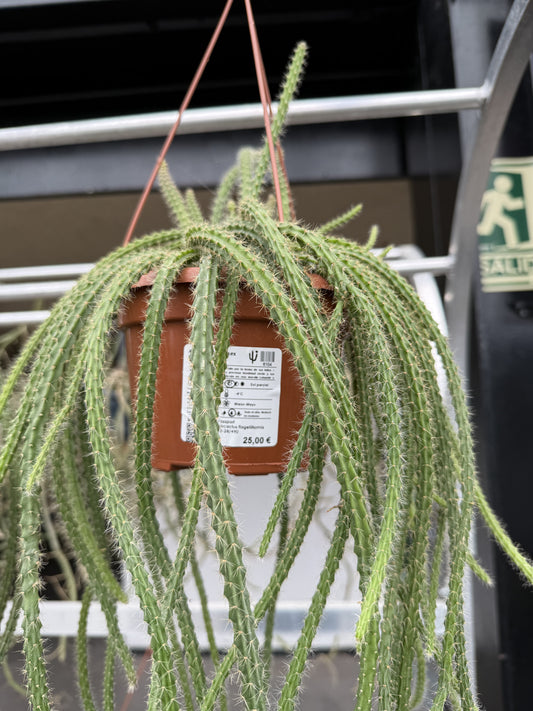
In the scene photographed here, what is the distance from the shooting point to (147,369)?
0.51 m

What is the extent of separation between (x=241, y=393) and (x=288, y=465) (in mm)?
102

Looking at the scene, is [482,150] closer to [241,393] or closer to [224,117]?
[224,117]

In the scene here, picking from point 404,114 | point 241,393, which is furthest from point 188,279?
point 404,114

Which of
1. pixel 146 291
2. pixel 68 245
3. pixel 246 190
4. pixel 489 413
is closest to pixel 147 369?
pixel 146 291

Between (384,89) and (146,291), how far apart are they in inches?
58.7

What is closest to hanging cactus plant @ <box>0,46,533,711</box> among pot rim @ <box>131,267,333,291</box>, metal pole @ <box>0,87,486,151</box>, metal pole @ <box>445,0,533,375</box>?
Result: pot rim @ <box>131,267,333,291</box>

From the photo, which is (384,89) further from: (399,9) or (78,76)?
(78,76)

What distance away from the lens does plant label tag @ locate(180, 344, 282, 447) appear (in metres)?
0.56

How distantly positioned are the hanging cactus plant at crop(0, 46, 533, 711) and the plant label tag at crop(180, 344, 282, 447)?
5cm

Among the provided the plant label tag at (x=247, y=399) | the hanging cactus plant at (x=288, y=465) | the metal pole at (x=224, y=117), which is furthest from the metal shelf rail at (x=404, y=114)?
the plant label tag at (x=247, y=399)

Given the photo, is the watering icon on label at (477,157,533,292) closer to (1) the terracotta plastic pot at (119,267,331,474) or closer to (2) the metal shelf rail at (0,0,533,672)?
(2) the metal shelf rail at (0,0,533,672)

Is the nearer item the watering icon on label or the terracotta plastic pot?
the terracotta plastic pot

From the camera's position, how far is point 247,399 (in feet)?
1.86

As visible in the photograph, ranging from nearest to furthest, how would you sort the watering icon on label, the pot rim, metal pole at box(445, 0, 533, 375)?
the pot rim < metal pole at box(445, 0, 533, 375) < the watering icon on label
